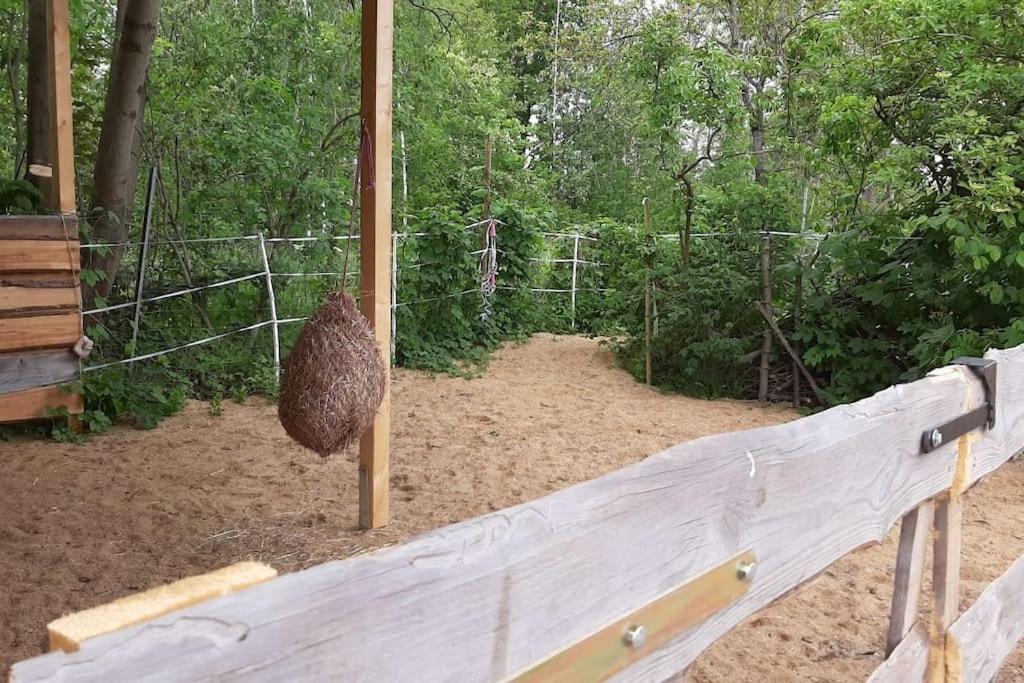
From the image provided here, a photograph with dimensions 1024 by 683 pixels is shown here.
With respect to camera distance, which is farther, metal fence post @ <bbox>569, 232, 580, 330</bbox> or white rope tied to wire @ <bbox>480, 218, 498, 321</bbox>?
metal fence post @ <bbox>569, 232, 580, 330</bbox>

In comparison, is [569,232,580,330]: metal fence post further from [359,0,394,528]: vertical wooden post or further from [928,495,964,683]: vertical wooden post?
[928,495,964,683]: vertical wooden post

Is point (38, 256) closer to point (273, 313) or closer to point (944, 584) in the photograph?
point (273, 313)

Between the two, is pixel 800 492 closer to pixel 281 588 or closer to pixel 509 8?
pixel 281 588

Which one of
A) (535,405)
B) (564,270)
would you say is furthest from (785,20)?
(535,405)

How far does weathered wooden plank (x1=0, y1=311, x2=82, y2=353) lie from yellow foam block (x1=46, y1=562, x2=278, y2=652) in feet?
17.6

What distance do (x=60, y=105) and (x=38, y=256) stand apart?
950 mm

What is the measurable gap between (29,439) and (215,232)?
2.80 m

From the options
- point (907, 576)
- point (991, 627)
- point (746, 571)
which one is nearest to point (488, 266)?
point (991, 627)

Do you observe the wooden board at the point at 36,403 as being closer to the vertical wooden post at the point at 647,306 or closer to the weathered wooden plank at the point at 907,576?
the vertical wooden post at the point at 647,306

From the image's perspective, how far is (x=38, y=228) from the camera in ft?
17.5

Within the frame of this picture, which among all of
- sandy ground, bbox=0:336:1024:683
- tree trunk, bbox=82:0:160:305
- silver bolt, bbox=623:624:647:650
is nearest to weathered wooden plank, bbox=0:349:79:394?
sandy ground, bbox=0:336:1024:683

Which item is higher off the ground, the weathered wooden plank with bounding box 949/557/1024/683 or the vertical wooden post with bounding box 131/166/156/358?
the vertical wooden post with bounding box 131/166/156/358

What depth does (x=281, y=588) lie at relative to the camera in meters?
0.64

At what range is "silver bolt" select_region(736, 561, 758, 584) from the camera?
111 cm
